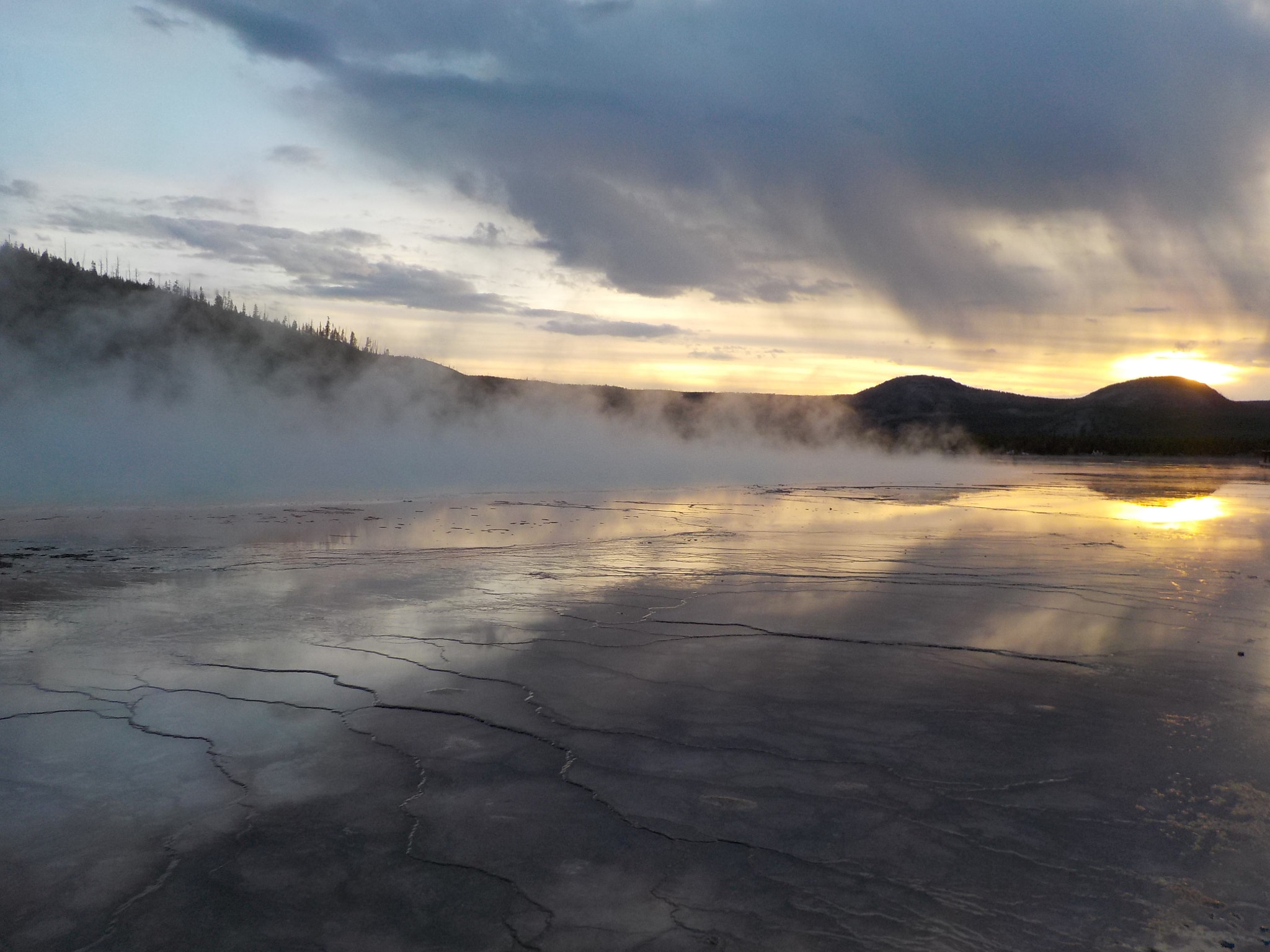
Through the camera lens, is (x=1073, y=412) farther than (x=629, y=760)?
Yes

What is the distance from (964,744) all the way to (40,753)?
14.2 feet

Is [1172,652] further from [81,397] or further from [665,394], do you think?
[665,394]

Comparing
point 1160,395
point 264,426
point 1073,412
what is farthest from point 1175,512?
point 1160,395

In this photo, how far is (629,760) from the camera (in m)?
4.07

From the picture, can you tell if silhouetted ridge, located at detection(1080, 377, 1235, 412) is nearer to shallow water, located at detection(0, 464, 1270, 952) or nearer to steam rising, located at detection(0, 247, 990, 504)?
steam rising, located at detection(0, 247, 990, 504)

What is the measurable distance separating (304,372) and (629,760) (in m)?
53.5

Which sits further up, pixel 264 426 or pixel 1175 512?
pixel 1175 512

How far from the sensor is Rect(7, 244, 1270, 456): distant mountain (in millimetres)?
43469

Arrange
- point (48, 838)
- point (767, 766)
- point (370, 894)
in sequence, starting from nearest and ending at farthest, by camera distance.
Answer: point (370, 894) < point (48, 838) < point (767, 766)

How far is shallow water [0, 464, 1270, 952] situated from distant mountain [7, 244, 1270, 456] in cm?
4038

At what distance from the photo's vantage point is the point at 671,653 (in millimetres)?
5914

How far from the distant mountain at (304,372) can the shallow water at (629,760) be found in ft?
132

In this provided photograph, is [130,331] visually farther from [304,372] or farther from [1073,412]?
[1073,412]

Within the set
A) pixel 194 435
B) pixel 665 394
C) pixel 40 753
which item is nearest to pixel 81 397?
pixel 194 435
